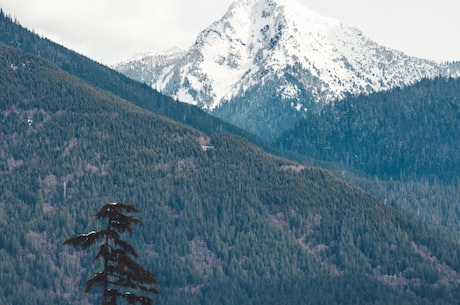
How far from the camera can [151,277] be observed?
68.0m

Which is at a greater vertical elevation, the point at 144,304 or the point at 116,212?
the point at 116,212

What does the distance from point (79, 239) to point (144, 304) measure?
5.60m

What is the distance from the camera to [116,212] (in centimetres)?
6881

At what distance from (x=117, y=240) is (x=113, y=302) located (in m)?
4.00

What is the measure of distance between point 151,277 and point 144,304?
6.81 ft

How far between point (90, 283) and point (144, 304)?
3.78 m

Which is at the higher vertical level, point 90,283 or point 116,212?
point 116,212

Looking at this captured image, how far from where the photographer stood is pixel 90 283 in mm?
67375

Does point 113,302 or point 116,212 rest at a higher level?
point 116,212

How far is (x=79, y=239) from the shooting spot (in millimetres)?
68312

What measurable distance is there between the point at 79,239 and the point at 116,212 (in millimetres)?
2744

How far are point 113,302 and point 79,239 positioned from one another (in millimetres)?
4453

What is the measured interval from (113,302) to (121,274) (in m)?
1.99
